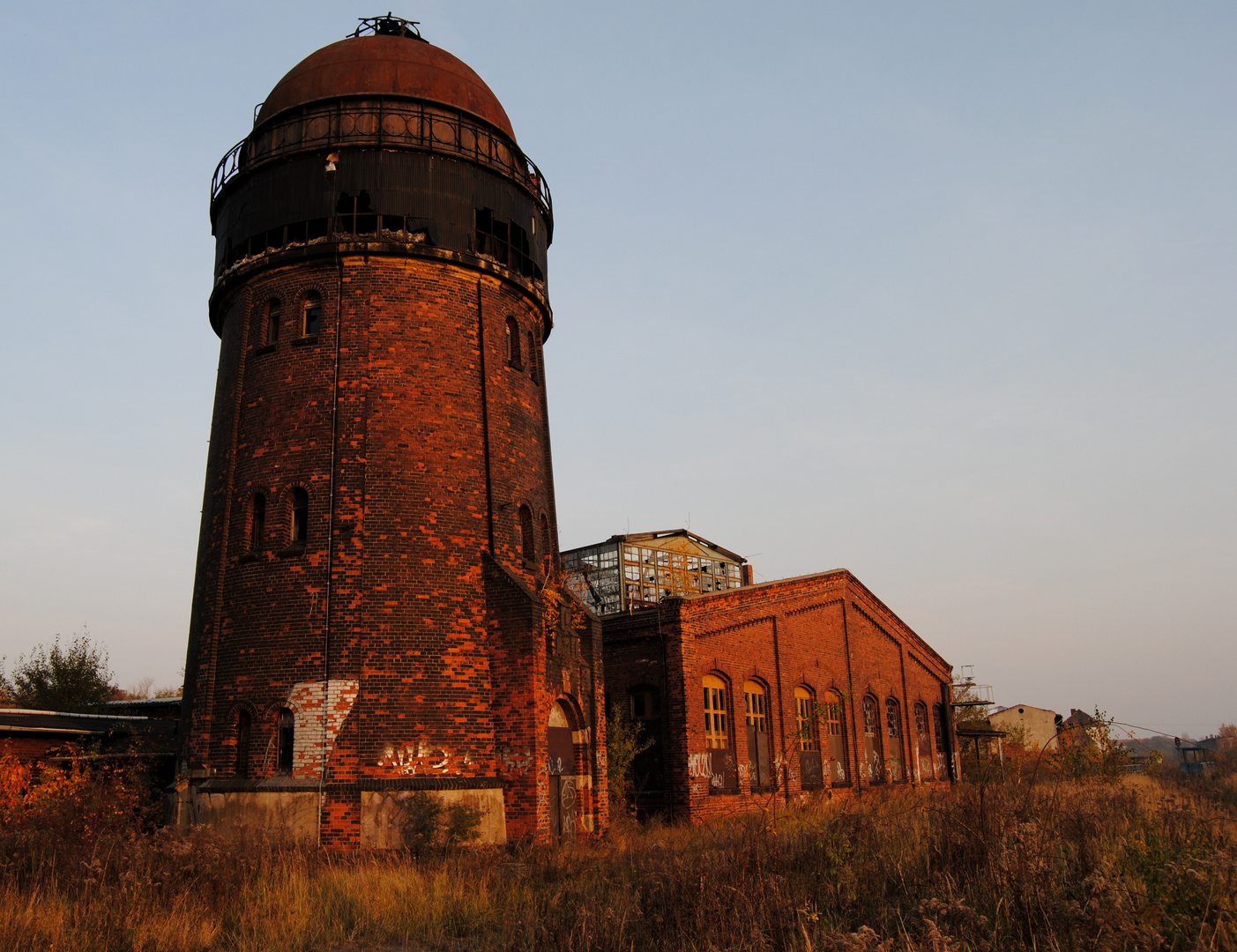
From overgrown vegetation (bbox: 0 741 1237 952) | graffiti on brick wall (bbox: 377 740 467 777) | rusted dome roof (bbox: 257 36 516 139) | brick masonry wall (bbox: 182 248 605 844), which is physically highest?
rusted dome roof (bbox: 257 36 516 139)

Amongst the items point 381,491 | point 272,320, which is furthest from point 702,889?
point 272,320

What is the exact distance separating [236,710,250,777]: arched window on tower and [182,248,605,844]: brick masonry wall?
0.09 m

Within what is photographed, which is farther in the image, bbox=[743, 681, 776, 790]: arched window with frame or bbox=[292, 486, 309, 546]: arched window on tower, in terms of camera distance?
bbox=[743, 681, 776, 790]: arched window with frame

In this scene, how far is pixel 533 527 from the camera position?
17078mm

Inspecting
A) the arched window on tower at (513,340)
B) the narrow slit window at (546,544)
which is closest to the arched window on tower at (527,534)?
the narrow slit window at (546,544)

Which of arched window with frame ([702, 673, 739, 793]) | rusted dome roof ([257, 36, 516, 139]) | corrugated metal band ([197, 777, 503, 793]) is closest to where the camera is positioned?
corrugated metal band ([197, 777, 503, 793])

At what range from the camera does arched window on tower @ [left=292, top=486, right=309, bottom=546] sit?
1535 centimetres

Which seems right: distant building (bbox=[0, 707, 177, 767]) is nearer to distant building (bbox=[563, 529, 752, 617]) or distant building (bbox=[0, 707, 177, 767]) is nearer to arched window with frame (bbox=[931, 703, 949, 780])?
distant building (bbox=[563, 529, 752, 617])

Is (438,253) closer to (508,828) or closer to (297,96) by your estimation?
(297,96)

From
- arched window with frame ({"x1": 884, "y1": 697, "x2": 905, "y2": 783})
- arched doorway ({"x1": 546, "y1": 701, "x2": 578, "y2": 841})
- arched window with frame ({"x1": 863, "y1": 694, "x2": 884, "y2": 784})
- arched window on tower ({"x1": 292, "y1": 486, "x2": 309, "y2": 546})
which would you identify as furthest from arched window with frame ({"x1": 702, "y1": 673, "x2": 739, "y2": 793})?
arched window on tower ({"x1": 292, "y1": 486, "x2": 309, "y2": 546})

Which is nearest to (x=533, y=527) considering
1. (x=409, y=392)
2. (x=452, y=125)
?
(x=409, y=392)

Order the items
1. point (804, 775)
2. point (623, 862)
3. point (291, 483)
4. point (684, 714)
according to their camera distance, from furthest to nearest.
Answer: point (804, 775) < point (684, 714) < point (291, 483) < point (623, 862)

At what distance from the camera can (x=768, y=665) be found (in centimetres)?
2234

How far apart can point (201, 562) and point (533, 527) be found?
5.80 metres
